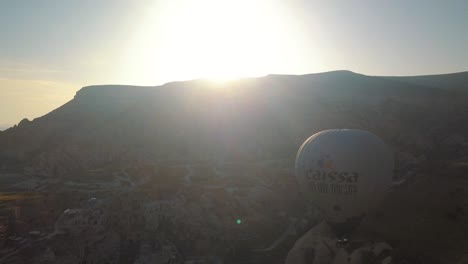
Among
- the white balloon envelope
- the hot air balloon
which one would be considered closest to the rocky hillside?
the hot air balloon

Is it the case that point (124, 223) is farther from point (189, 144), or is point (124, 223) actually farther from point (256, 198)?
point (189, 144)

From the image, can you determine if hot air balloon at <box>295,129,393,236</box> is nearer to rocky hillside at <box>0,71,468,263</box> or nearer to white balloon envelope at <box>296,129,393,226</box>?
white balloon envelope at <box>296,129,393,226</box>

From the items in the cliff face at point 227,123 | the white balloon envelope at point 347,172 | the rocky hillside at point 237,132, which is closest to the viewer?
the white balloon envelope at point 347,172

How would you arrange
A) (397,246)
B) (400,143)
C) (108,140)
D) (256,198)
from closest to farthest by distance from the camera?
(397,246) < (256,198) < (400,143) < (108,140)

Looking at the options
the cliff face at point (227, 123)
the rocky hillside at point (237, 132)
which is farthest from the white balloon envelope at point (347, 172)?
the cliff face at point (227, 123)

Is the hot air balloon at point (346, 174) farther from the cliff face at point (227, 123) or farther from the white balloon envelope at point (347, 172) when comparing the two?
the cliff face at point (227, 123)

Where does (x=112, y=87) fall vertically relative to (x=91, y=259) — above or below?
above

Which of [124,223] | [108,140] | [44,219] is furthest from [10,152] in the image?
[124,223]

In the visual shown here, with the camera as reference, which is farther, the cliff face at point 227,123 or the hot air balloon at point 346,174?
the cliff face at point 227,123
